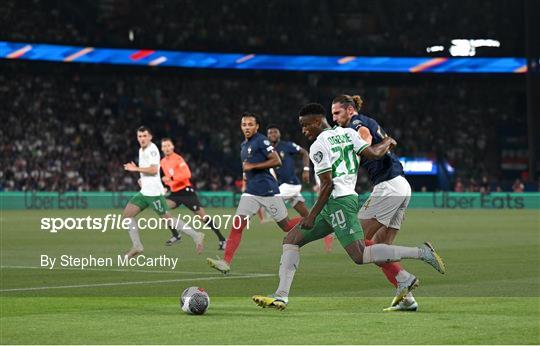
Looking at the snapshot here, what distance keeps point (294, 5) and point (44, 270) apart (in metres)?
47.5

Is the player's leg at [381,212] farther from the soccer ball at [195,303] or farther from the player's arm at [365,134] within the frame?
the soccer ball at [195,303]

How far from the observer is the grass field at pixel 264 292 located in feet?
36.4

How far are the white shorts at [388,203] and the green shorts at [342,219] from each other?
959 mm

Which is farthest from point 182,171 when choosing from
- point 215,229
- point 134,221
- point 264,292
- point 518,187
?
point 518,187

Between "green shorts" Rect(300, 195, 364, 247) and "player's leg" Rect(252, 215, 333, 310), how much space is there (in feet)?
0.10

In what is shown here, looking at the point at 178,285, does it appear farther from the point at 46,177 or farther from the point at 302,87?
the point at 302,87

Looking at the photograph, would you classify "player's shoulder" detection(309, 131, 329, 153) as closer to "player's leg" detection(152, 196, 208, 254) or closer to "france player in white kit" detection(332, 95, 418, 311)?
"france player in white kit" detection(332, 95, 418, 311)

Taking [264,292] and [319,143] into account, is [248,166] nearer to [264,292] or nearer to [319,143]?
[264,292]

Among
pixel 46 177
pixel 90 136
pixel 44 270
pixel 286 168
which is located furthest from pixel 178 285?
pixel 90 136

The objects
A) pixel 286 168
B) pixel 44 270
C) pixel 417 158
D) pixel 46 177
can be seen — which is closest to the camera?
pixel 44 270

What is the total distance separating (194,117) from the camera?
63844 mm

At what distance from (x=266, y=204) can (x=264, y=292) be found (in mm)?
2985

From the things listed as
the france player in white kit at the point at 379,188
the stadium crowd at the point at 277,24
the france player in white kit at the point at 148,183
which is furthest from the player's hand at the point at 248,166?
the stadium crowd at the point at 277,24

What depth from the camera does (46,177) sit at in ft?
174
